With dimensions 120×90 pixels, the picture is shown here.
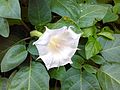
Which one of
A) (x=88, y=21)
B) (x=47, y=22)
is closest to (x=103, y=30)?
(x=88, y=21)

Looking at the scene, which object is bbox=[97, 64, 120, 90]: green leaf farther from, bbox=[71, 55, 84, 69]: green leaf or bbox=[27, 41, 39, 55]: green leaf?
bbox=[27, 41, 39, 55]: green leaf

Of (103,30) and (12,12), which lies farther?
(103,30)

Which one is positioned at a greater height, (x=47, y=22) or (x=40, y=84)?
(x=47, y=22)

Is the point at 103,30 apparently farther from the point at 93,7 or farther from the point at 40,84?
the point at 40,84

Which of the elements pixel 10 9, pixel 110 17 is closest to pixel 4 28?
pixel 10 9

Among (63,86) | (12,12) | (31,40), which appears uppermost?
(12,12)

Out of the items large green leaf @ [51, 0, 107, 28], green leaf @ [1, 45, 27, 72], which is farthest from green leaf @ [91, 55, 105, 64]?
green leaf @ [1, 45, 27, 72]
